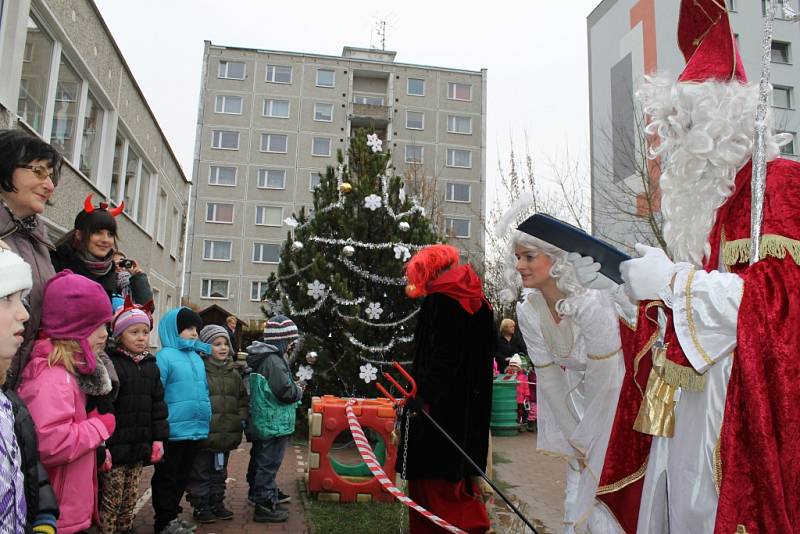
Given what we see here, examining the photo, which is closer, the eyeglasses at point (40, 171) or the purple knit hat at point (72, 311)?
the eyeglasses at point (40, 171)

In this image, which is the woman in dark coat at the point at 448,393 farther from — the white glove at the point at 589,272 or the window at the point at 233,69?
the window at the point at 233,69

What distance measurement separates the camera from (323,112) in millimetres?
39562

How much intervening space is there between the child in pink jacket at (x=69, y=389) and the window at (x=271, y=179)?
3596cm

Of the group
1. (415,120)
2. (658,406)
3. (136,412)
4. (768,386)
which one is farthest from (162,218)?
(415,120)

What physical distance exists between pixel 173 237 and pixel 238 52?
21.6 metres

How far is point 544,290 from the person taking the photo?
3.63 meters

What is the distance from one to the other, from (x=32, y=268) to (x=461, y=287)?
2.68 m

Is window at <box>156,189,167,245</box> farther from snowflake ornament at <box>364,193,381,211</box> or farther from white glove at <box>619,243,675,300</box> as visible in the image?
white glove at <box>619,243,675,300</box>

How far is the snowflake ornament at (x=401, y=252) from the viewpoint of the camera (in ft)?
25.9

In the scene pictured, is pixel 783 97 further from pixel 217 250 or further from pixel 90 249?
pixel 217 250

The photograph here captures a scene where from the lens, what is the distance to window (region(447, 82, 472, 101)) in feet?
135

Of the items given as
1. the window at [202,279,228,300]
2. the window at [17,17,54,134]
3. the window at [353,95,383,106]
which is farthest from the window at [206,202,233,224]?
the window at [17,17,54,134]

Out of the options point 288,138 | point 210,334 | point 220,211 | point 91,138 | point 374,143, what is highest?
point 288,138

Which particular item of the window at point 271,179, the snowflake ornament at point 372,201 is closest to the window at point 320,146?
the window at point 271,179
